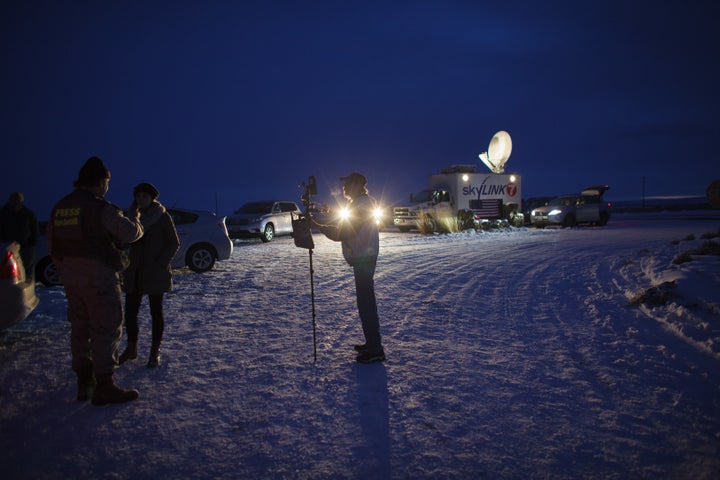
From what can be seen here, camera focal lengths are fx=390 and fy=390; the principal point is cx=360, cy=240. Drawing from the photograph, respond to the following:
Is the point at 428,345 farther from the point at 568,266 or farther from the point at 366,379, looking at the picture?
the point at 568,266

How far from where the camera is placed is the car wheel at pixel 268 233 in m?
16.9

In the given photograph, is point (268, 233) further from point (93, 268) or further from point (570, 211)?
point (570, 211)

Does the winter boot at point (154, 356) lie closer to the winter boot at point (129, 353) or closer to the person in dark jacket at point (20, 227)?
the winter boot at point (129, 353)

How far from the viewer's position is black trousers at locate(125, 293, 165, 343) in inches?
155

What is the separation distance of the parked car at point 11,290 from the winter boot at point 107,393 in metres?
1.66

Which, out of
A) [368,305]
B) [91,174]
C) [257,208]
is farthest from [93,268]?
[257,208]

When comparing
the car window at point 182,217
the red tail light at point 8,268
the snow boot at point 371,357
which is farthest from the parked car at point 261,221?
the snow boot at point 371,357

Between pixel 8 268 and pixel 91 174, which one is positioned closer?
pixel 91 174

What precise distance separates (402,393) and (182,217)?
308 inches

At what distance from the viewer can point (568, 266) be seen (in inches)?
356

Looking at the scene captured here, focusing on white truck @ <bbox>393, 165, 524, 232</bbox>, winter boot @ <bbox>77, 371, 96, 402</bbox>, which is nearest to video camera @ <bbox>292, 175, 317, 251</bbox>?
winter boot @ <bbox>77, 371, 96, 402</bbox>

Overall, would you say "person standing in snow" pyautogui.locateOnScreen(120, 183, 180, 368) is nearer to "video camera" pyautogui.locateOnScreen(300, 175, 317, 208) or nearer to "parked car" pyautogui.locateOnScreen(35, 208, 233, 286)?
"video camera" pyautogui.locateOnScreen(300, 175, 317, 208)

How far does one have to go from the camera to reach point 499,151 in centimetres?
2352

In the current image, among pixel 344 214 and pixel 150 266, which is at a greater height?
pixel 344 214
